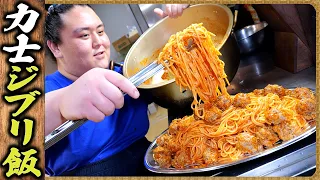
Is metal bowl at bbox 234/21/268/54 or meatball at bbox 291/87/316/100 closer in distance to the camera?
meatball at bbox 291/87/316/100

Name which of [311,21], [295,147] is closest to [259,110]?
[295,147]

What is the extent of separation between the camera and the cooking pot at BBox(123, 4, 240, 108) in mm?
1850

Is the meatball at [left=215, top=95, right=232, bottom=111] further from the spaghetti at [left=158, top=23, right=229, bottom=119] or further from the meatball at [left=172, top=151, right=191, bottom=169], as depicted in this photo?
the meatball at [left=172, top=151, right=191, bottom=169]

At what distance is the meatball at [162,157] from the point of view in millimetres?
1691

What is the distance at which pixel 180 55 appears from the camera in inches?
68.0

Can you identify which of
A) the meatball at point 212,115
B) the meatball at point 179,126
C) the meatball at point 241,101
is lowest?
the meatball at point 179,126

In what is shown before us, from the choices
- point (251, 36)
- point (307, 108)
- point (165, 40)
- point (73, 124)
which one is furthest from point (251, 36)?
point (73, 124)

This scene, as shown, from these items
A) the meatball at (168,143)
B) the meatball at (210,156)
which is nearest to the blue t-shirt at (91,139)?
the meatball at (168,143)

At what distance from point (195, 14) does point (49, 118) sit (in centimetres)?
122

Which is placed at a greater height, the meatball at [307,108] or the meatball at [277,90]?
the meatball at [307,108]

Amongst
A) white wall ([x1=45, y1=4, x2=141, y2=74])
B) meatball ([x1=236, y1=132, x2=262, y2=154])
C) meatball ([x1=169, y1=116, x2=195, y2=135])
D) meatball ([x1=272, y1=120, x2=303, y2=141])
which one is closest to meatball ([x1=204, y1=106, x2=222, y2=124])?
meatball ([x1=169, y1=116, x2=195, y2=135])

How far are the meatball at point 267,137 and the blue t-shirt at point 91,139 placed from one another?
0.94 meters

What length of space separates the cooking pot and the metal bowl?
46 cm

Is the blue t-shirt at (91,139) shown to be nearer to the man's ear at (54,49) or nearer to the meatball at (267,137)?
the man's ear at (54,49)
